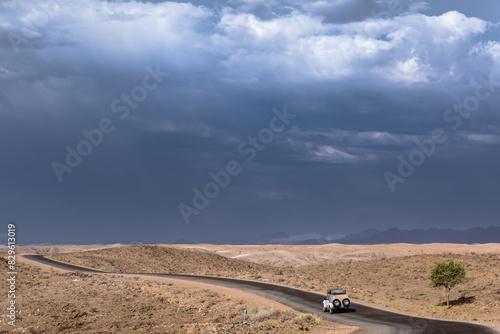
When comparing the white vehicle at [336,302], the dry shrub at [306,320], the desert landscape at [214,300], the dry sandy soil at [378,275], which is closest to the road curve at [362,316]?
the white vehicle at [336,302]

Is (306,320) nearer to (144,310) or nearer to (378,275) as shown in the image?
(144,310)

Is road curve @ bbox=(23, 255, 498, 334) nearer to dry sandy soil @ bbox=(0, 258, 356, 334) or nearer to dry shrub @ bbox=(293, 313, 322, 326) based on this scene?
dry sandy soil @ bbox=(0, 258, 356, 334)

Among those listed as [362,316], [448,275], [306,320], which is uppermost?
[448,275]

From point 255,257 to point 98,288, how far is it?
220ft

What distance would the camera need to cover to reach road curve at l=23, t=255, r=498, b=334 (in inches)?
1195

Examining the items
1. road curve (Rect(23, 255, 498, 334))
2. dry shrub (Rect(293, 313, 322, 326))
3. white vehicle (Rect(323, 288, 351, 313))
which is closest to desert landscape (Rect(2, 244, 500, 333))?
dry shrub (Rect(293, 313, 322, 326))

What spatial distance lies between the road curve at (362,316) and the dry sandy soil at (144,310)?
211 cm

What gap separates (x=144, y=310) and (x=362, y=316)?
18670 millimetres

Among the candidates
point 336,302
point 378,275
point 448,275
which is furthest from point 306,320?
point 378,275

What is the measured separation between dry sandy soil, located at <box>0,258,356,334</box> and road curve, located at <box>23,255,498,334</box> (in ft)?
6.91

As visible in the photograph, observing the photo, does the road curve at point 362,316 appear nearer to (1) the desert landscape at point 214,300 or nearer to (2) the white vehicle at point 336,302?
(2) the white vehicle at point 336,302

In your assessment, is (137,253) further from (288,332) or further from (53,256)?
(288,332)

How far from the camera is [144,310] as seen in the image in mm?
42094

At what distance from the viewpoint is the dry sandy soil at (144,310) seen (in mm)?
34688
